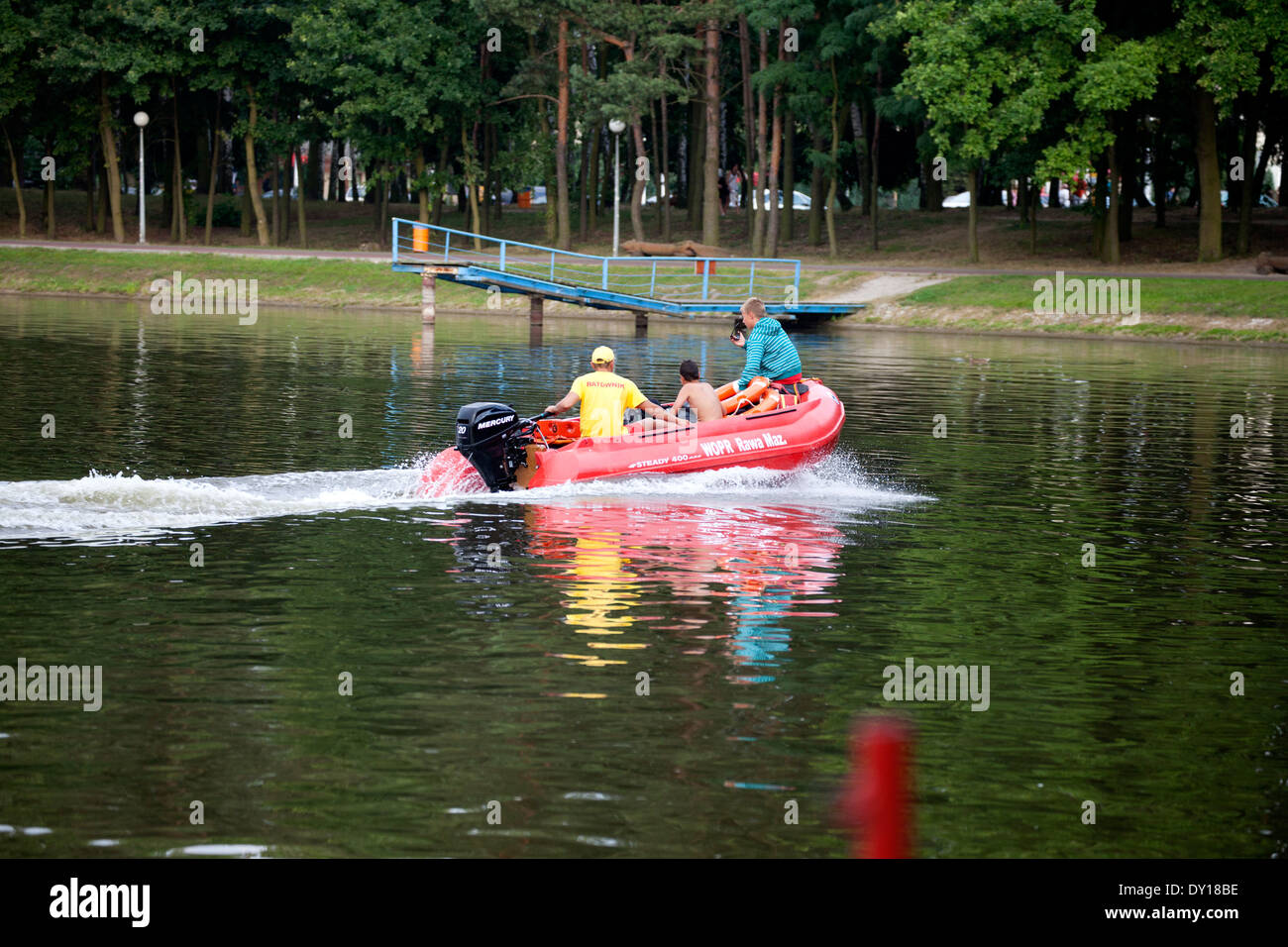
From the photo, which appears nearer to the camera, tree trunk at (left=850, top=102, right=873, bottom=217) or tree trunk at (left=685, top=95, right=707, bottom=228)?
tree trunk at (left=850, top=102, right=873, bottom=217)

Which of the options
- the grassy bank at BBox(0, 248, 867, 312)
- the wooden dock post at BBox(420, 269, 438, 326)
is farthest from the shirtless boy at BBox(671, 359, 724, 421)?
the grassy bank at BBox(0, 248, 867, 312)

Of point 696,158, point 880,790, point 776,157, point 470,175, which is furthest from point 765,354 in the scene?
point 696,158

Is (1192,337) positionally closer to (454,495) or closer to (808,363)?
(808,363)

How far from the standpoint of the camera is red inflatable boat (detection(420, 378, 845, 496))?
48.9 ft

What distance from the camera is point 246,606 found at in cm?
1041

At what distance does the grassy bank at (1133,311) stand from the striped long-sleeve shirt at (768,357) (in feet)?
76.8

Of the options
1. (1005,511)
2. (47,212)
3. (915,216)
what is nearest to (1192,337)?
(915,216)

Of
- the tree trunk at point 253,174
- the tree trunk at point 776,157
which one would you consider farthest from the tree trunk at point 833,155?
the tree trunk at point 253,174

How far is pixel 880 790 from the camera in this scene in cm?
732

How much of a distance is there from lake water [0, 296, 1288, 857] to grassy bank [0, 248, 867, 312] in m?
28.3

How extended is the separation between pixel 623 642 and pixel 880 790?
2.75 m

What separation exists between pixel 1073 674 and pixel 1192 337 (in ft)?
103

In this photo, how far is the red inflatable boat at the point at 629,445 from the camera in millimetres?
14906

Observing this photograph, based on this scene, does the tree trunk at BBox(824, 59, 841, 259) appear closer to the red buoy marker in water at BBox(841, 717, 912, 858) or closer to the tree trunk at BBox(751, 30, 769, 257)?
the tree trunk at BBox(751, 30, 769, 257)
